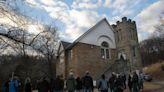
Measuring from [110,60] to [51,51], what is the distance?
34.5ft

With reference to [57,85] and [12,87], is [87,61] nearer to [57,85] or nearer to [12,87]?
[57,85]

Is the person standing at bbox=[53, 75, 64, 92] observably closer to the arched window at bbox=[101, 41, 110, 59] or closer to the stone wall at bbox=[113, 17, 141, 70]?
the arched window at bbox=[101, 41, 110, 59]


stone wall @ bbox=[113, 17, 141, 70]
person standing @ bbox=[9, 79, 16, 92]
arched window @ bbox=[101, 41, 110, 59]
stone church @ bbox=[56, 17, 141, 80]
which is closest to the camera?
person standing @ bbox=[9, 79, 16, 92]

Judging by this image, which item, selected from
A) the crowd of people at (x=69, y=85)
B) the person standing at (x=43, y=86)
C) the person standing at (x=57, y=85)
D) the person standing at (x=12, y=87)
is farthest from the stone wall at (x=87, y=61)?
the person standing at (x=12, y=87)

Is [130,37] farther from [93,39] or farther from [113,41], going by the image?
[93,39]

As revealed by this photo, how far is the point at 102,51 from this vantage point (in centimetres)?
4138

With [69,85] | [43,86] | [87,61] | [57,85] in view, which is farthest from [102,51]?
[43,86]

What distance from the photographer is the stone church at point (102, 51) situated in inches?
1515

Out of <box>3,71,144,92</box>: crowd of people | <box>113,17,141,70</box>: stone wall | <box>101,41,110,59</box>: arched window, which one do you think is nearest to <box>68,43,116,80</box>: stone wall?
<box>101,41,110,59</box>: arched window

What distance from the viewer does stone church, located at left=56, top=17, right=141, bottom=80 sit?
1515 inches

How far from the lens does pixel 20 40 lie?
18391mm

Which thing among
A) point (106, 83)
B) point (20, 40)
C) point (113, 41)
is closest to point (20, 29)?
point (20, 40)

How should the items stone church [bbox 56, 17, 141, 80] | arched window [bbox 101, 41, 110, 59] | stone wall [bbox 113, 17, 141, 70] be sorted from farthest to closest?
1. stone wall [bbox 113, 17, 141, 70]
2. arched window [bbox 101, 41, 110, 59]
3. stone church [bbox 56, 17, 141, 80]

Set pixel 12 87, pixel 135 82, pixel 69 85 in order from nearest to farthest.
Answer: pixel 12 87
pixel 69 85
pixel 135 82
